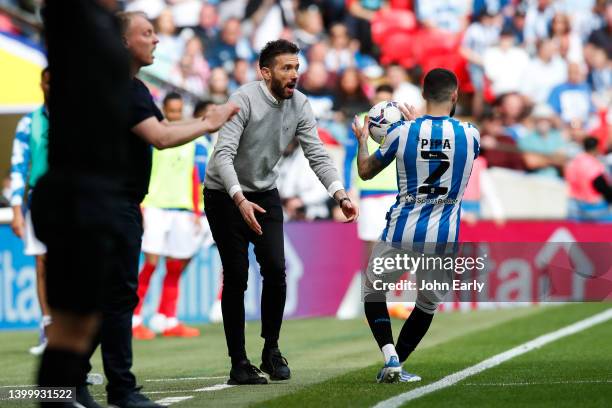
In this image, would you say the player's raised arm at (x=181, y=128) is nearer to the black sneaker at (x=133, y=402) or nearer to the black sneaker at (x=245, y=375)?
the black sneaker at (x=133, y=402)

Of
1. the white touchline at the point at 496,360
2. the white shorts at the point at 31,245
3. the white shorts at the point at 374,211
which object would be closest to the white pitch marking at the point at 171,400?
the white touchline at the point at 496,360

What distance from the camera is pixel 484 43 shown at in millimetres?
22453

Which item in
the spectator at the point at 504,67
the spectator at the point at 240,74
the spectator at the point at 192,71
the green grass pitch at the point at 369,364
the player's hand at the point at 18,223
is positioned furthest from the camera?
the spectator at the point at 504,67

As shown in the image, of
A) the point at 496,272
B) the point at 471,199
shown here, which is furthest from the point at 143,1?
the point at 496,272

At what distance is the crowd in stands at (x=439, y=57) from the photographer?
2045cm

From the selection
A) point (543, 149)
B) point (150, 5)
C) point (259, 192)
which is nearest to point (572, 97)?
point (543, 149)

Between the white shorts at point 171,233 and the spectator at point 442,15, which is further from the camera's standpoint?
the spectator at point 442,15

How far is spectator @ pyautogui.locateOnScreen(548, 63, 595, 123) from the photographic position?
21.9 meters

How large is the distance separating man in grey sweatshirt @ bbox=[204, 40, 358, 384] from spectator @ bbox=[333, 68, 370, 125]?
35.6 feet

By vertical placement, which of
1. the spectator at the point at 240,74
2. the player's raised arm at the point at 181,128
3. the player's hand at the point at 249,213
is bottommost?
the player's hand at the point at 249,213

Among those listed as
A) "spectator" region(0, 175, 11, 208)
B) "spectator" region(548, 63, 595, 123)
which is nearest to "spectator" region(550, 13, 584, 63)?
"spectator" region(548, 63, 595, 123)

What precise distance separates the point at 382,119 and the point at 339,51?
43.8 feet

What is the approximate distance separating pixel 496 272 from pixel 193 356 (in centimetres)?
541

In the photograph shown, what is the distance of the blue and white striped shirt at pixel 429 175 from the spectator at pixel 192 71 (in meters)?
12.3
